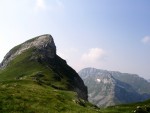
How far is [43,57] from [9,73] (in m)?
28.3

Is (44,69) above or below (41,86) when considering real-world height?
above

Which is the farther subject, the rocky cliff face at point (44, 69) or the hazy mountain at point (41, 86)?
the rocky cliff face at point (44, 69)

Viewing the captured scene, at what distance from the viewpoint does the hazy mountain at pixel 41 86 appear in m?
37.0

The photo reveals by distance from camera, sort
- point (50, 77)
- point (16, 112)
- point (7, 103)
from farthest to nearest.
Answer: point (50, 77)
point (7, 103)
point (16, 112)

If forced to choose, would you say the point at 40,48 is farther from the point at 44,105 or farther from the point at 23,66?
the point at 44,105

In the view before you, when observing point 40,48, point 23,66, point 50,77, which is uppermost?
point 40,48

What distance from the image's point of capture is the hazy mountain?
3700 cm

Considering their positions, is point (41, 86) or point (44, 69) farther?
point (44, 69)

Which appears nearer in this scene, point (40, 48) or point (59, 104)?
point (59, 104)

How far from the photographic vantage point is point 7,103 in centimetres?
3516

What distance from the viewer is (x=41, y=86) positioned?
79.3 m

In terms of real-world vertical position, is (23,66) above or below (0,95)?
above

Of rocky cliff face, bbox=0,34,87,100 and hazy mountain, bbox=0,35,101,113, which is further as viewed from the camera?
rocky cliff face, bbox=0,34,87,100

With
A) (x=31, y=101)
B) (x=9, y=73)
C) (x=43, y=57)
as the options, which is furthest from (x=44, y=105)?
(x=43, y=57)
